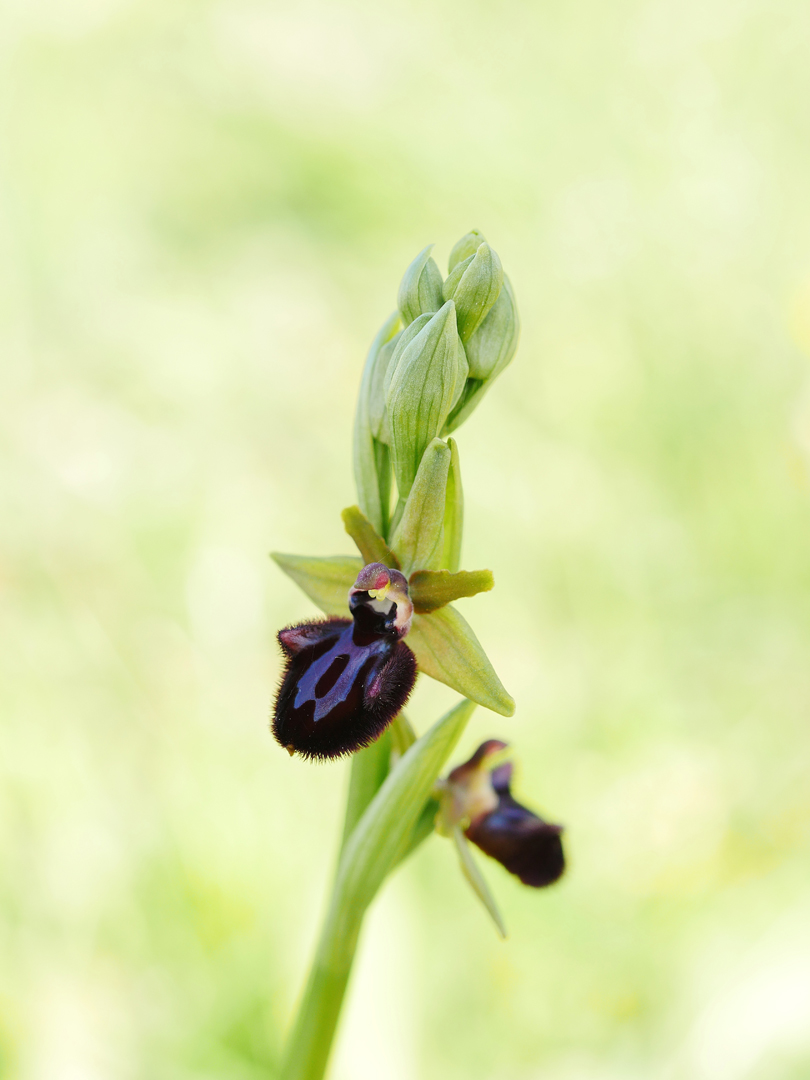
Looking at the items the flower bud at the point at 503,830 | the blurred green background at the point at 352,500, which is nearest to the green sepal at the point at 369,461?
the flower bud at the point at 503,830

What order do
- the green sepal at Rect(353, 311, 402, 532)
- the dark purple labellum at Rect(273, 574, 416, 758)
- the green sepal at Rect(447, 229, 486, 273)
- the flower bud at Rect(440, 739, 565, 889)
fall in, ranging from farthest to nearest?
the flower bud at Rect(440, 739, 565, 889), the green sepal at Rect(353, 311, 402, 532), the green sepal at Rect(447, 229, 486, 273), the dark purple labellum at Rect(273, 574, 416, 758)

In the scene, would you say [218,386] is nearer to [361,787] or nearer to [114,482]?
[114,482]

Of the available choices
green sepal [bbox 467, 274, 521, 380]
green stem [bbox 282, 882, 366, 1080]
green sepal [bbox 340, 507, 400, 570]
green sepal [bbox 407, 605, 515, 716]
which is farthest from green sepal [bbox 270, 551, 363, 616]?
green stem [bbox 282, 882, 366, 1080]

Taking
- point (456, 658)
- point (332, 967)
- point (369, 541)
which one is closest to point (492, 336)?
point (369, 541)

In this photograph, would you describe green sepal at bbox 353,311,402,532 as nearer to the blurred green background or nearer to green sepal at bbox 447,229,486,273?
green sepal at bbox 447,229,486,273

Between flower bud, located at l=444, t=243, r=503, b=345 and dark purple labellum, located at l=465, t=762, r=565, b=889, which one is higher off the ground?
flower bud, located at l=444, t=243, r=503, b=345

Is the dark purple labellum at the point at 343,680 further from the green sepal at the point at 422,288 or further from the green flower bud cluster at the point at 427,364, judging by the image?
the green sepal at the point at 422,288
